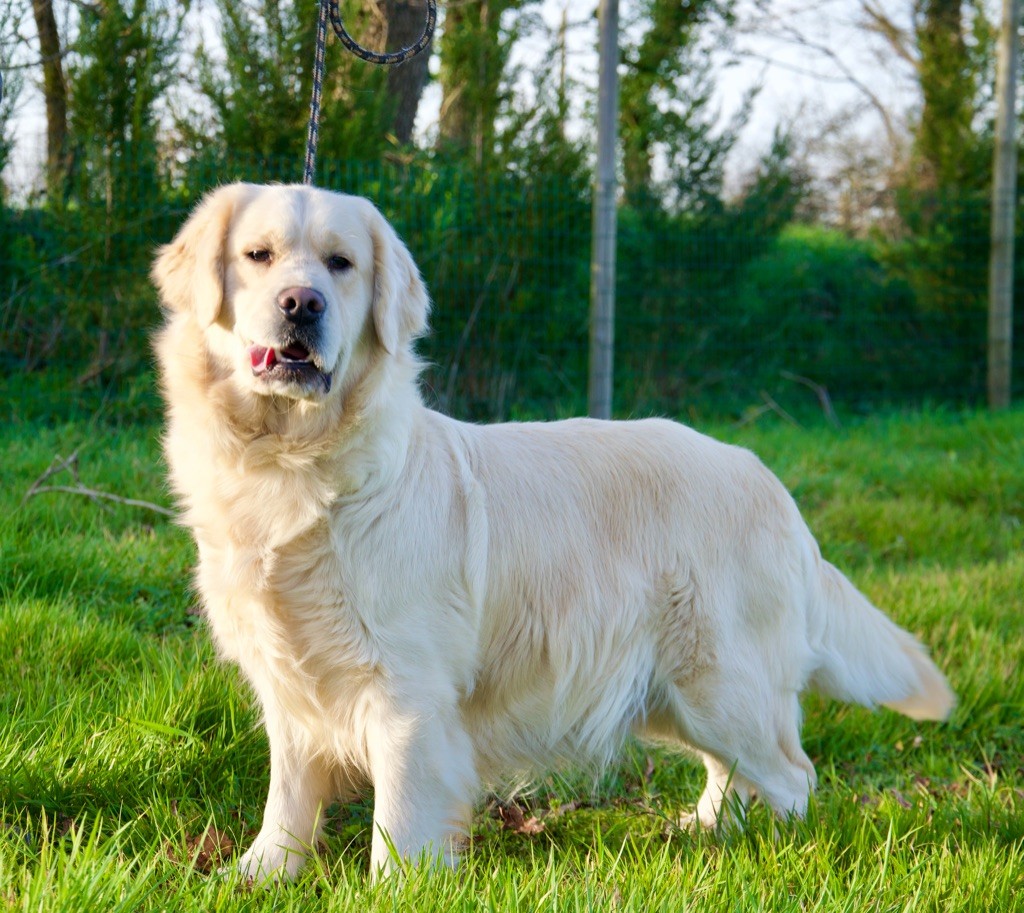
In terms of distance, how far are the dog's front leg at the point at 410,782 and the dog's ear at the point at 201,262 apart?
113 cm

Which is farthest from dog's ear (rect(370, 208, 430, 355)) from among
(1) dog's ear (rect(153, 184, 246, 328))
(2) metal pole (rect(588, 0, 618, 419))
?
(2) metal pole (rect(588, 0, 618, 419))

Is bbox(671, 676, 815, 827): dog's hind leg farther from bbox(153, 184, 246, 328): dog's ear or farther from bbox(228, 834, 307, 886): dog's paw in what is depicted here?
bbox(153, 184, 246, 328): dog's ear

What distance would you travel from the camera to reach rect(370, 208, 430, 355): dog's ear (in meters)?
2.64

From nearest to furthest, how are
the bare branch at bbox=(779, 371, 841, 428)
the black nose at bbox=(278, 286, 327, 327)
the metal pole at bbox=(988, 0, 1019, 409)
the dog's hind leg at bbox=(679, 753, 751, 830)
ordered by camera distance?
the black nose at bbox=(278, 286, 327, 327) < the dog's hind leg at bbox=(679, 753, 751, 830) < the metal pole at bbox=(988, 0, 1019, 409) < the bare branch at bbox=(779, 371, 841, 428)

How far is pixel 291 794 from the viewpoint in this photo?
2703 millimetres

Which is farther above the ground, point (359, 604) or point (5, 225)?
point (5, 225)

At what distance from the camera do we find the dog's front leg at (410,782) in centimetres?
244

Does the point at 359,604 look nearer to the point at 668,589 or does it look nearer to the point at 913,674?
the point at 668,589

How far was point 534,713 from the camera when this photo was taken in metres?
2.79

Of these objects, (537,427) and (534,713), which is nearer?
(534,713)

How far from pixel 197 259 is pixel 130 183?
459 centimetres

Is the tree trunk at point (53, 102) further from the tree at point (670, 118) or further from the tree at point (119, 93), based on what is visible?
the tree at point (670, 118)

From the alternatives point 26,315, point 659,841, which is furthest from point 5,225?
point 659,841

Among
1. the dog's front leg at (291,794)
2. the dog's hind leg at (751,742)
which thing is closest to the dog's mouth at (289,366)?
the dog's front leg at (291,794)
